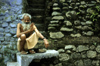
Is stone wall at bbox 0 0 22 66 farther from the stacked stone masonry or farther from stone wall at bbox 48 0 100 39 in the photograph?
stone wall at bbox 48 0 100 39

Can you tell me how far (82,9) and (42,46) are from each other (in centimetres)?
127

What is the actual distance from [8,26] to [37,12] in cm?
92

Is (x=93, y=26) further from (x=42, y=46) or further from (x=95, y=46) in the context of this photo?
(x=42, y=46)

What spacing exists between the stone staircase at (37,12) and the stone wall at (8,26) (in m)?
0.32

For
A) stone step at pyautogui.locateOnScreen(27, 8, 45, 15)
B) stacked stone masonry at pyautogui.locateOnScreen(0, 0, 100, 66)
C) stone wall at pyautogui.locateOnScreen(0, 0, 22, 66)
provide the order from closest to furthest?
stacked stone masonry at pyautogui.locateOnScreen(0, 0, 100, 66) < stone wall at pyautogui.locateOnScreen(0, 0, 22, 66) < stone step at pyautogui.locateOnScreen(27, 8, 45, 15)

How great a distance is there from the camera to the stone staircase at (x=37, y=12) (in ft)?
11.3

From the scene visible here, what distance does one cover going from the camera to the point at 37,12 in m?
3.70

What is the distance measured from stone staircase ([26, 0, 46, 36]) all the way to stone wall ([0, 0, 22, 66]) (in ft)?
1.05

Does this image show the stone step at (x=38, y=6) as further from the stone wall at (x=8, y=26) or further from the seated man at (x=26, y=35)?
the seated man at (x=26, y=35)

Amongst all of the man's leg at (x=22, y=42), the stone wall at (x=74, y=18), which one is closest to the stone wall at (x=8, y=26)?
the stone wall at (x=74, y=18)

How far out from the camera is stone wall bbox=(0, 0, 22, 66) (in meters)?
3.37

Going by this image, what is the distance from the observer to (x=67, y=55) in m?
2.79

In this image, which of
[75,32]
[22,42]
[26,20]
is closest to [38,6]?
[75,32]

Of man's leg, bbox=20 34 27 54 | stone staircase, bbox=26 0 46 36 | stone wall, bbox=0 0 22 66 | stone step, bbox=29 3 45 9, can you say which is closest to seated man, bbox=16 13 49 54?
man's leg, bbox=20 34 27 54
